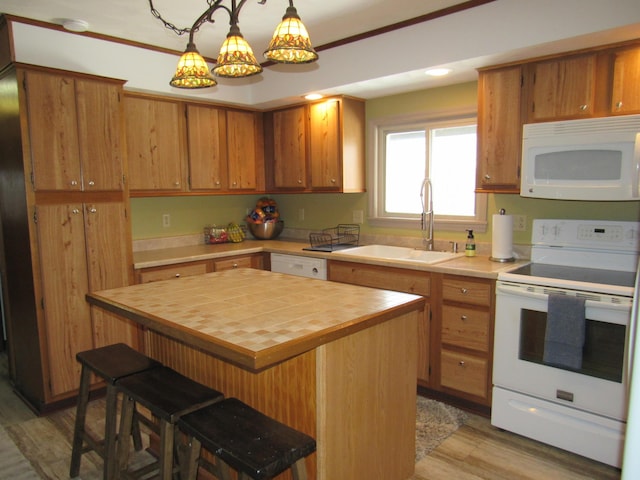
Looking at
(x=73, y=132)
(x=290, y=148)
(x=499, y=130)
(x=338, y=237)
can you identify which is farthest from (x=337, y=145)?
(x=73, y=132)

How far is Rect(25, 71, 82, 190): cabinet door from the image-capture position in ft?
9.23

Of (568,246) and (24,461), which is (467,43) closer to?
(568,246)

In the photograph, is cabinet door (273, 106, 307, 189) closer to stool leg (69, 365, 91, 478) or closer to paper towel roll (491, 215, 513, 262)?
paper towel roll (491, 215, 513, 262)

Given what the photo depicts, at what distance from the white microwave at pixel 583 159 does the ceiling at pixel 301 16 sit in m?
0.44

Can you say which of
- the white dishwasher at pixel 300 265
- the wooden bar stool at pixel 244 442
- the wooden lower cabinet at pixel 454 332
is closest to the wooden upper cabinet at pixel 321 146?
the white dishwasher at pixel 300 265

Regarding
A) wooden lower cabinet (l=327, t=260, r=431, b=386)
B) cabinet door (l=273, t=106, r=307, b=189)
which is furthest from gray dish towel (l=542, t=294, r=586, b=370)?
cabinet door (l=273, t=106, r=307, b=189)

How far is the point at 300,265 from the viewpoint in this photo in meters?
3.78

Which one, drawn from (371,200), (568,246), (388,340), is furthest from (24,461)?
(568,246)

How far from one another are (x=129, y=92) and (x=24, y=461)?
2.58m

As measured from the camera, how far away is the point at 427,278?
299cm

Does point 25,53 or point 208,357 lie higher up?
point 25,53

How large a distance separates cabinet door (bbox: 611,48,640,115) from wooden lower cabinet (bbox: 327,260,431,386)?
1.41 meters

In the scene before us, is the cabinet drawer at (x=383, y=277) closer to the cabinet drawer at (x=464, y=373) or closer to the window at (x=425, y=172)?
the cabinet drawer at (x=464, y=373)

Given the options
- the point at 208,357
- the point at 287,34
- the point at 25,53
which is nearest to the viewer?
the point at 287,34
